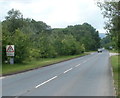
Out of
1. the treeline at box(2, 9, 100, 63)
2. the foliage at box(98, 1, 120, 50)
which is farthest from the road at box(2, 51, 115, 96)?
the treeline at box(2, 9, 100, 63)

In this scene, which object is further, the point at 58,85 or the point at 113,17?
the point at 113,17

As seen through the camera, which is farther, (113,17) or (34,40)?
(34,40)

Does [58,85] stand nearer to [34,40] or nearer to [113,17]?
[113,17]

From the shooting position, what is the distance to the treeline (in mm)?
42406

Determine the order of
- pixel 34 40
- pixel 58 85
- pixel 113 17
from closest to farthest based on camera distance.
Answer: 1. pixel 58 85
2. pixel 113 17
3. pixel 34 40

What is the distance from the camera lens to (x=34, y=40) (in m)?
69.7

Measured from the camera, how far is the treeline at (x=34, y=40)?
4241cm

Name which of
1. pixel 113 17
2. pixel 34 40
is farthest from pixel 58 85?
pixel 34 40

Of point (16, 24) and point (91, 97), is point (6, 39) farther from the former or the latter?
point (16, 24)

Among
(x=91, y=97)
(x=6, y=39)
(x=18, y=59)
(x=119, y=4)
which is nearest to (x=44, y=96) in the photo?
(x=91, y=97)

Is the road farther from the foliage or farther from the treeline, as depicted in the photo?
the treeline

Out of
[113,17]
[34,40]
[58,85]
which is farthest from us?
[34,40]

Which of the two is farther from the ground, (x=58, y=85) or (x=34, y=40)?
(x=34, y=40)

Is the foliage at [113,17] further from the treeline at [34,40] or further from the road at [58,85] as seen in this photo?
the treeline at [34,40]
